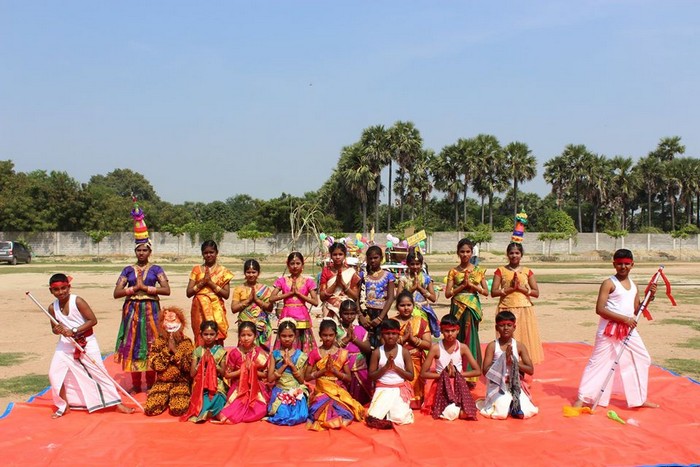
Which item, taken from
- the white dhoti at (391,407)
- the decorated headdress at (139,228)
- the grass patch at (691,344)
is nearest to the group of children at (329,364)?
the white dhoti at (391,407)

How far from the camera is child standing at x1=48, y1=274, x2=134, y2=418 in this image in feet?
17.2

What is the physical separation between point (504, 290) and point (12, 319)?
9.98 meters

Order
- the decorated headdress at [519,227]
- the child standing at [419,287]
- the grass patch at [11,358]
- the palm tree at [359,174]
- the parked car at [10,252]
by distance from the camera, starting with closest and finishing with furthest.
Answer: the child standing at [419,287] → the decorated headdress at [519,227] → the grass patch at [11,358] → the parked car at [10,252] → the palm tree at [359,174]

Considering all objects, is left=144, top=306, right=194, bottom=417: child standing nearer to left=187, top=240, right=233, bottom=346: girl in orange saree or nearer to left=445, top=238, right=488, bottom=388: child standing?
left=187, top=240, right=233, bottom=346: girl in orange saree

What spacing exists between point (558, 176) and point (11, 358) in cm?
4366

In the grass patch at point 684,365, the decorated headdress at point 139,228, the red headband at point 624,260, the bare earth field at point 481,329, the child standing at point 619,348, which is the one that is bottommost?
the bare earth field at point 481,329

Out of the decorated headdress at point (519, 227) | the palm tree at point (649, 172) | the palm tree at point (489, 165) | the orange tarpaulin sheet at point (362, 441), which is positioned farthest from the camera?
the palm tree at point (649, 172)

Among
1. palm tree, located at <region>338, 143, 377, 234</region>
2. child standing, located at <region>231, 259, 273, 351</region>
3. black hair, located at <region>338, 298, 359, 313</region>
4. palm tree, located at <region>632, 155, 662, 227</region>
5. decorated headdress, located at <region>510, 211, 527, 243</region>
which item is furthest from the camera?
palm tree, located at <region>632, 155, 662, 227</region>

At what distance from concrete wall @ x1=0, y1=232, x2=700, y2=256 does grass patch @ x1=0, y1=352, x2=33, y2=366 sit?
27.3m

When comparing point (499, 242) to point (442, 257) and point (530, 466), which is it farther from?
point (530, 466)

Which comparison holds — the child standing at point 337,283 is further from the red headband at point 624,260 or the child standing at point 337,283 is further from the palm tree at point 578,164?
the palm tree at point 578,164

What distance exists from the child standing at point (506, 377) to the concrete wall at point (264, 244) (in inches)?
1186

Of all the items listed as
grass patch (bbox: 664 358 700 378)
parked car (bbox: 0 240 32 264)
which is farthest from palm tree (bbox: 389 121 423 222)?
grass patch (bbox: 664 358 700 378)

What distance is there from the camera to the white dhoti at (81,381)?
17.3ft
